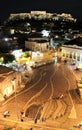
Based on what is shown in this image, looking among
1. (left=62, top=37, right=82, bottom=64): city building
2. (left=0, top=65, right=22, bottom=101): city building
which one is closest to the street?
(left=0, top=65, right=22, bottom=101): city building

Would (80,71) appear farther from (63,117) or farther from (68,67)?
(63,117)

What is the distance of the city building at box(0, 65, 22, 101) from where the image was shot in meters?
24.7

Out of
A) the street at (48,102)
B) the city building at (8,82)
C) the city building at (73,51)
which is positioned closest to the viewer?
the street at (48,102)

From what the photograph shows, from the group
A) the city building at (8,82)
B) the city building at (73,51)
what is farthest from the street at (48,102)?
the city building at (73,51)

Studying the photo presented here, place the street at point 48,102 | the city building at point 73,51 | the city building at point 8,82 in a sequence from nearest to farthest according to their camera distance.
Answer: the street at point 48,102, the city building at point 8,82, the city building at point 73,51

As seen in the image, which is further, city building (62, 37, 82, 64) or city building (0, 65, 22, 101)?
city building (62, 37, 82, 64)

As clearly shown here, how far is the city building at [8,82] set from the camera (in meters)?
24.7

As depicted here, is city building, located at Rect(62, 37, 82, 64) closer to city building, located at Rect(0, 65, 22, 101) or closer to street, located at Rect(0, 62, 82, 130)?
street, located at Rect(0, 62, 82, 130)

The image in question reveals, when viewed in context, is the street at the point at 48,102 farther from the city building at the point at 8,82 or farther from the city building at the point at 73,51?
the city building at the point at 73,51

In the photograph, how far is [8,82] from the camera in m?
25.7

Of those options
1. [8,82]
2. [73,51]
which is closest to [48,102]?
[8,82]

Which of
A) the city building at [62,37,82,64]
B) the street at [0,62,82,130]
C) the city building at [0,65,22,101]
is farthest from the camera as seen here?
the city building at [62,37,82,64]

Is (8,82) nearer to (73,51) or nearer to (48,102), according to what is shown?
(48,102)

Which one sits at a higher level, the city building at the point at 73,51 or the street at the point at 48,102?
the city building at the point at 73,51
